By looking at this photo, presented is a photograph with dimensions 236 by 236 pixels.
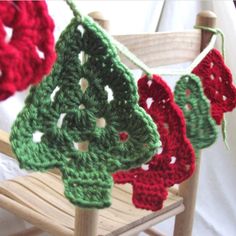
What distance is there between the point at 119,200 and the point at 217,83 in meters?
0.32

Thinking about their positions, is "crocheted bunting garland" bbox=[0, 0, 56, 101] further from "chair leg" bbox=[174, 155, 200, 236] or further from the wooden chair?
"chair leg" bbox=[174, 155, 200, 236]

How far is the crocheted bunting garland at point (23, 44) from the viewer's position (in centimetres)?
33

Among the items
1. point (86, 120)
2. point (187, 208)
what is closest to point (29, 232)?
point (187, 208)

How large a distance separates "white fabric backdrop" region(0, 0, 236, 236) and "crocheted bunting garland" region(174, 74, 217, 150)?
45 centimetres

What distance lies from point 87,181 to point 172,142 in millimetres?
170

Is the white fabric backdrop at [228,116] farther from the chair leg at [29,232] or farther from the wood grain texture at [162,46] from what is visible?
the wood grain texture at [162,46]

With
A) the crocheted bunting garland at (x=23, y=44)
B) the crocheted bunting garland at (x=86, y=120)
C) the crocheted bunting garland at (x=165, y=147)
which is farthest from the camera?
the crocheted bunting garland at (x=165, y=147)

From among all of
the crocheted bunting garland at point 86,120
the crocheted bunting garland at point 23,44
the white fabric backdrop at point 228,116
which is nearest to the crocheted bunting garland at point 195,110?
the crocheted bunting garland at point 86,120

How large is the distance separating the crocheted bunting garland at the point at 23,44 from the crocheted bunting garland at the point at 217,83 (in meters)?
0.40

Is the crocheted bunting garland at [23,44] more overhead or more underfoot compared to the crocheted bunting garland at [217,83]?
more overhead

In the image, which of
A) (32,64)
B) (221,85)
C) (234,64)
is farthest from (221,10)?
(32,64)

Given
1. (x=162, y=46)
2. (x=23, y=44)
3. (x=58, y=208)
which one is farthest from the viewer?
(x=58, y=208)

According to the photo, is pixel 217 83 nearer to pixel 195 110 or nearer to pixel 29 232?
pixel 195 110

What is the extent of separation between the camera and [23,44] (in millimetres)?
347
